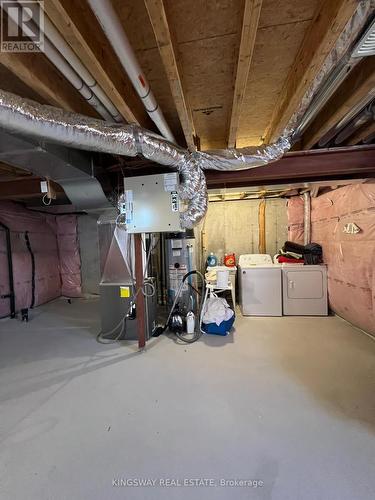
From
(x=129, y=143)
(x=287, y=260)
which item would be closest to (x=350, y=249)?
(x=287, y=260)

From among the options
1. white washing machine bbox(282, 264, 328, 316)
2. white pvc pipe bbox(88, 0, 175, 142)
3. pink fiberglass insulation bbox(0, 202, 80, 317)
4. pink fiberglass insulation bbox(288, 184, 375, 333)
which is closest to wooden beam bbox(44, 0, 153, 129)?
white pvc pipe bbox(88, 0, 175, 142)

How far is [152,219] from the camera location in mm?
2436

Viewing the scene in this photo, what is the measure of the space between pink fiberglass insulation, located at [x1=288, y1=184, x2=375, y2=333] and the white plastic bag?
168cm

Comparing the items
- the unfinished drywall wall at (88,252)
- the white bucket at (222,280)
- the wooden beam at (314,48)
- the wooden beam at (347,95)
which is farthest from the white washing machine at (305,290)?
the unfinished drywall wall at (88,252)

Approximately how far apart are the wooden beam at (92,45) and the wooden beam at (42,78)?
0.30 meters

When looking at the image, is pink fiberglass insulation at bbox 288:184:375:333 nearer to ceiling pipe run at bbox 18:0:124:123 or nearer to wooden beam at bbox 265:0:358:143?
wooden beam at bbox 265:0:358:143

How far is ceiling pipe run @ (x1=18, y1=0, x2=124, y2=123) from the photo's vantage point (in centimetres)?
99

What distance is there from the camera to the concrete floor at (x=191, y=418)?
126cm

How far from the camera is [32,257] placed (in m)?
4.81

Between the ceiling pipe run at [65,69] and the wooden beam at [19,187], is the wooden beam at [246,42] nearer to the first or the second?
the ceiling pipe run at [65,69]

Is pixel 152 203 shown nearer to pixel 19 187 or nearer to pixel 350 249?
pixel 19 187

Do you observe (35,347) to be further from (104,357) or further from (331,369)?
(331,369)

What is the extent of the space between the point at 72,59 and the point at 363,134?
2.39m

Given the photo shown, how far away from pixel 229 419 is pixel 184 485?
54cm
